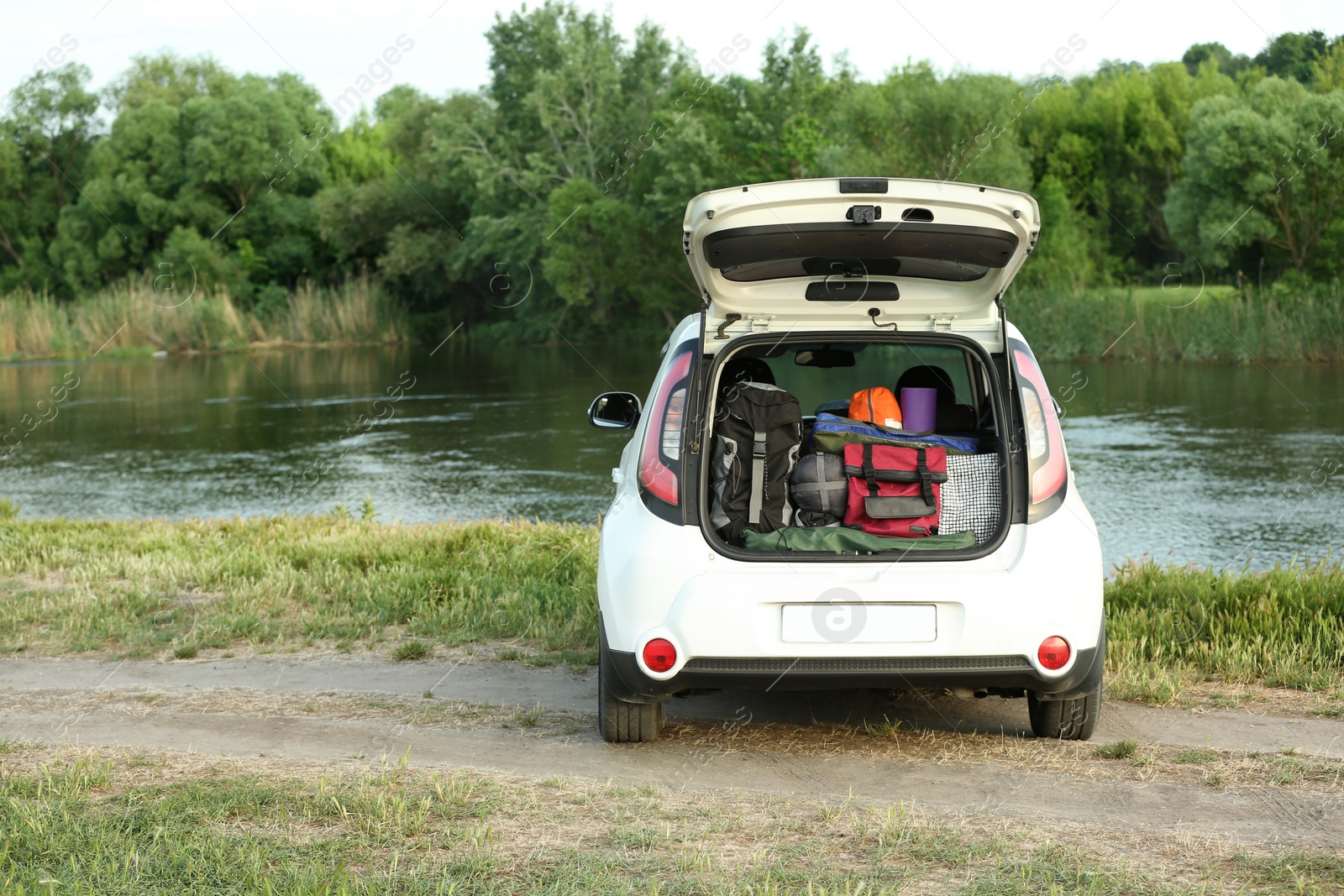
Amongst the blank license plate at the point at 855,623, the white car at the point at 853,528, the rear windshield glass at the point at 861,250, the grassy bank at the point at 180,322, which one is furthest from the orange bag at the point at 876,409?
the grassy bank at the point at 180,322

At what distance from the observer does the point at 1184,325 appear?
3162 centimetres

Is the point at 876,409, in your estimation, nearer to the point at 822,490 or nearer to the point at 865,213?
the point at 822,490

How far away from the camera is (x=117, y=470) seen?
64.7ft

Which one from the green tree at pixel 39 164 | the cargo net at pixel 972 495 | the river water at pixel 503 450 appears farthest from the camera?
the green tree at pixel 39 164

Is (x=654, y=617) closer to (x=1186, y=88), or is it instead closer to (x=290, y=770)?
(x=290, y=770)

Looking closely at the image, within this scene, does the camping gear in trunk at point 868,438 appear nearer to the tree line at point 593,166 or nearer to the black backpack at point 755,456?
the black backpack at point 755,456

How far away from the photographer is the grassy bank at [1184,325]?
96.2 ft

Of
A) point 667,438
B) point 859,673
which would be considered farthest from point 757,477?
point 859,673

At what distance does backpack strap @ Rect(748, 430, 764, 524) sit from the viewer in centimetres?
504

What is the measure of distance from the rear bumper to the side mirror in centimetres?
188

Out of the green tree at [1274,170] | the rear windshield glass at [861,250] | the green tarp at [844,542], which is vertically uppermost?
the green tree at [1274,170]

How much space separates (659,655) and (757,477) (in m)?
0.95

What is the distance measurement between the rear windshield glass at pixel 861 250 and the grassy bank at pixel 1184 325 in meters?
27.2

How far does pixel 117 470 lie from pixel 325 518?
32.6 feet
